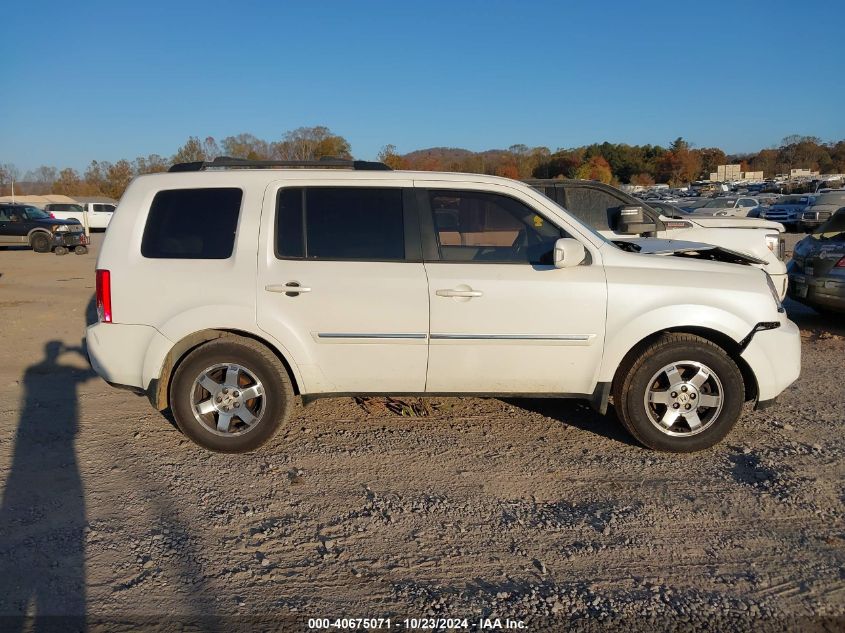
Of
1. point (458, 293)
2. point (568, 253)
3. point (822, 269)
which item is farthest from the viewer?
point (822, 269)

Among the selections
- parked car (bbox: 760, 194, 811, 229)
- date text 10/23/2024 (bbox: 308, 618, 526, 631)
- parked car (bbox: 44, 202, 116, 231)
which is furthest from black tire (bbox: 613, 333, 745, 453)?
parked car (bbox: 44, 202, 116, 231)

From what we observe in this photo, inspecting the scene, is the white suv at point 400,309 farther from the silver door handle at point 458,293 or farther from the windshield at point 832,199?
the windshield at point 832,199

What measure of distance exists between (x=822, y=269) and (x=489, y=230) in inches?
236

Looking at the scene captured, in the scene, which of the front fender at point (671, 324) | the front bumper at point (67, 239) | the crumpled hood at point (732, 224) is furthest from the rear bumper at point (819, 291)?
the front bumper at point (67, 239)

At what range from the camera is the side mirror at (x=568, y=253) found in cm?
443

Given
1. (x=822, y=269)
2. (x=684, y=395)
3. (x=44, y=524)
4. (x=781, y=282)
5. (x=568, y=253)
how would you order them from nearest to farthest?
(x=44, y=524) < (x=568, y=253) < (x=684, y=395) < (x=781, y=282) < (x=822, y=269)

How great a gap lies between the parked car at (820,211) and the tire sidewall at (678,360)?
2771 cm

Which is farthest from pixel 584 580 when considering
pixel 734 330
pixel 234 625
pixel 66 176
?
pixel 66 176

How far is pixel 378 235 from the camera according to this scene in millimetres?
4727

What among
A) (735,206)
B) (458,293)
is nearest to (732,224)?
(458,293)

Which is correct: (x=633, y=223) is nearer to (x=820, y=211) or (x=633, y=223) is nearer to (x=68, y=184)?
(x=820, y=211)

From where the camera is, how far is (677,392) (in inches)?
184

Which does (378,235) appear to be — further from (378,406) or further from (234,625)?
(234,625)

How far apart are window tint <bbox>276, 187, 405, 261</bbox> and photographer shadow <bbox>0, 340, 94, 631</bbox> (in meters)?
2.06
